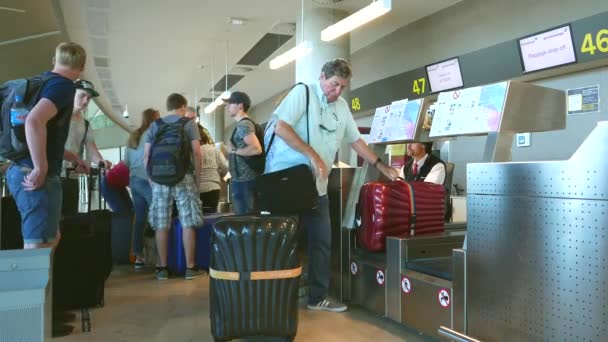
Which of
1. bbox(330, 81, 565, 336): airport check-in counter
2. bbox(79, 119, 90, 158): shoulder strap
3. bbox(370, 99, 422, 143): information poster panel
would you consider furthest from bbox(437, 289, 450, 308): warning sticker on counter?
bbox(79, 119, 90, 158): shoulder strap

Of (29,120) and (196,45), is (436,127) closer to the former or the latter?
(29,120)

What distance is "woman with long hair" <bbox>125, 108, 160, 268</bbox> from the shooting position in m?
4.01

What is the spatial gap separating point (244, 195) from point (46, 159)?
181 centimetres

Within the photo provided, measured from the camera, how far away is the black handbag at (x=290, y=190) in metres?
2.62

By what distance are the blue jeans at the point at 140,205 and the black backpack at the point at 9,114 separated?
1.86 metres

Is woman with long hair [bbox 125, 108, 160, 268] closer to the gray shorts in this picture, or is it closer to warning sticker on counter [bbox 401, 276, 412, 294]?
the gray shorts

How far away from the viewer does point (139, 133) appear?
414cm

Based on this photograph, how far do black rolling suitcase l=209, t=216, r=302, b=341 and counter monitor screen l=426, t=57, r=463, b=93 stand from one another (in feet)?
14.0

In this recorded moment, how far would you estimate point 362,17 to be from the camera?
4.64m

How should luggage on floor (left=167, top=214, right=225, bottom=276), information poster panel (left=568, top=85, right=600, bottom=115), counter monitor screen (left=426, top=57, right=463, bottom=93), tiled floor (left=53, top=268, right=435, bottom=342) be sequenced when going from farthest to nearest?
counter monitor screen (left=426, top=57, right=463, bottom=93) → information poster panel (left=568, top=85, right=600, bottom=115) → luggage on floor (left=167, top=214, right=225, bottom=276) → tiled floor (left=53, top=268, right=435, bottom=342)

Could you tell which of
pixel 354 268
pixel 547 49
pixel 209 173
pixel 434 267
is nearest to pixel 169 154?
pixel 209 173

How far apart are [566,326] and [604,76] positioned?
11.1ft

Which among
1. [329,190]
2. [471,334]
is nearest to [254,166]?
[329,190]

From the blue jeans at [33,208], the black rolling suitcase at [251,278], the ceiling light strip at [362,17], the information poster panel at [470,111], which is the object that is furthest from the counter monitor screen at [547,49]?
the blue jeans at [33,208]
